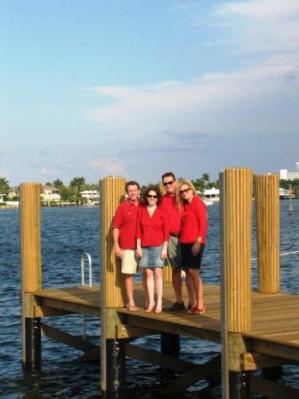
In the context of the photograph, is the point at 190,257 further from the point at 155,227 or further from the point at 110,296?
the point at 110,296

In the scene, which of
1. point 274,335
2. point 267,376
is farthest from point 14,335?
point 274,335

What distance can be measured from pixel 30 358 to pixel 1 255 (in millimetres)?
32452

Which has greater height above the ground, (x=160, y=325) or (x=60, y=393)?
(x=160, y=325)

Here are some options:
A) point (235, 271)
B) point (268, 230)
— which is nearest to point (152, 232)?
point (235, 271)

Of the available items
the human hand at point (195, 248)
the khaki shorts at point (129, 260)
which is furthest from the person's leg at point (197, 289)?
the khaki shorts at point (129, 260)

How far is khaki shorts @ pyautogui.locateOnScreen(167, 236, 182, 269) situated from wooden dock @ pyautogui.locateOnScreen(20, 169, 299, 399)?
2.11ft

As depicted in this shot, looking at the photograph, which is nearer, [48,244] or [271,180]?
[271,180]

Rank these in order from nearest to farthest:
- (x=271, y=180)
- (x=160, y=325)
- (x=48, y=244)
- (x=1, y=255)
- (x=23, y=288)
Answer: (x=160, y=325) → (x=271, y=180) → (x=23, y=288) → (x=1, y=255) → (x=48, y=244)

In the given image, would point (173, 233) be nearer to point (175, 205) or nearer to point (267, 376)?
point (175, 205)

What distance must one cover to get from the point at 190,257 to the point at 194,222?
436 mm

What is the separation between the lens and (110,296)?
11320 mm

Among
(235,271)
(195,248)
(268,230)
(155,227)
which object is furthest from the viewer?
(268,230)

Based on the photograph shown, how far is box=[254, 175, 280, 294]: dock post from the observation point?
12742mm

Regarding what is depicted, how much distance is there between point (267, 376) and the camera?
13.4m
